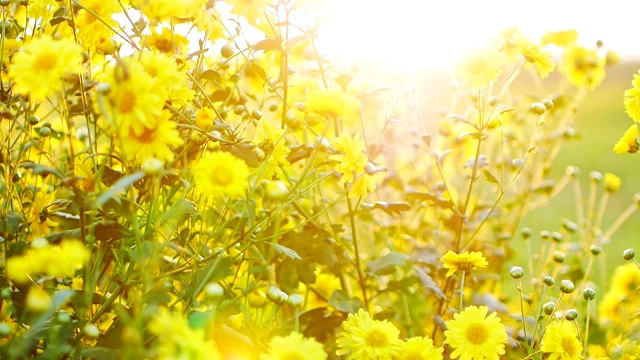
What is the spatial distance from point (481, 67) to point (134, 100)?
83 centimetres

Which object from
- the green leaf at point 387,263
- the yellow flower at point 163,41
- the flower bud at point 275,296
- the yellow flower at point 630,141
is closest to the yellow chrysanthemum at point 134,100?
the flower bud at point 275,296

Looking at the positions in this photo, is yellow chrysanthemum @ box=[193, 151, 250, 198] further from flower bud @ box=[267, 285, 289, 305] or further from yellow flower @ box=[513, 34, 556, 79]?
yellow flower @ box=[513, 34, 556, 79]

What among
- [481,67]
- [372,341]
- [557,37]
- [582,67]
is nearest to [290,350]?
[372,341]

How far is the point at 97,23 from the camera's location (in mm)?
1180

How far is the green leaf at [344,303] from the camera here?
1.32 meters

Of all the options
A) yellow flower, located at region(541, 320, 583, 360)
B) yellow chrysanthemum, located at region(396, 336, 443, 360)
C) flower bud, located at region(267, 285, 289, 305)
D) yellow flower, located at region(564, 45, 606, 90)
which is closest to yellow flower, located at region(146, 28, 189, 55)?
flower bud, located at region(267, 285, 289, 305)

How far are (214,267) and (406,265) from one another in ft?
2.29

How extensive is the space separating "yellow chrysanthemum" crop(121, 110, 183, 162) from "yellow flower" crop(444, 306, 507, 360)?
1.85 feet

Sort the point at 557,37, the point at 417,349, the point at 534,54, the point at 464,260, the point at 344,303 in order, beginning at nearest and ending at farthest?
the point at 417,349 < the point at 464,260 < the point at 344,303 < the point at 534,54 < the point at 557,37

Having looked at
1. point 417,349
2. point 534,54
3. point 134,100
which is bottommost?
point 417,349

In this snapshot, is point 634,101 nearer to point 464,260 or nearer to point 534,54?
point 534,54

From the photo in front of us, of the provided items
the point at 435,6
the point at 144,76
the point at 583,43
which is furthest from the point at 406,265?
the point at 583,43

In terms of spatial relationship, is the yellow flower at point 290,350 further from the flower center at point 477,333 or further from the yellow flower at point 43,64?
the yellow flower at point 43,64

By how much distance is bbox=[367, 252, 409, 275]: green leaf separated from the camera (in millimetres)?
1428
